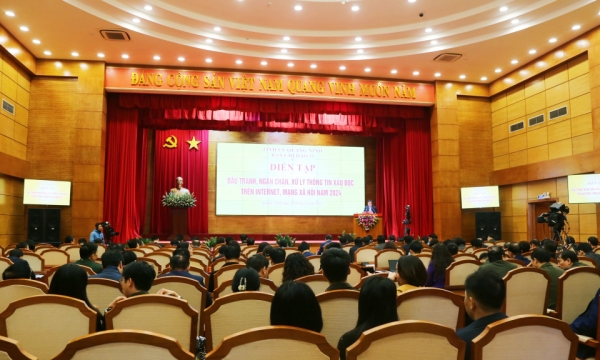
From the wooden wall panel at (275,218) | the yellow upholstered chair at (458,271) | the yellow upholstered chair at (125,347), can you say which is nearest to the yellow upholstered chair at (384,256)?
the yellow upholstered chair at (458,271)

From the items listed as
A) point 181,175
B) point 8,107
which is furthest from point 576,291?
point 181,175

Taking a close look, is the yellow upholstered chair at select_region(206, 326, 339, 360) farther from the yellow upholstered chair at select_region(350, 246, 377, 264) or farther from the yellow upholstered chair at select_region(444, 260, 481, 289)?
the yellow upholstered chair at select_region(350, 246, 377, 264)

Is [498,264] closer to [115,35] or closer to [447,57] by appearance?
[447,57]

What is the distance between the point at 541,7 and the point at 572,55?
2035mm

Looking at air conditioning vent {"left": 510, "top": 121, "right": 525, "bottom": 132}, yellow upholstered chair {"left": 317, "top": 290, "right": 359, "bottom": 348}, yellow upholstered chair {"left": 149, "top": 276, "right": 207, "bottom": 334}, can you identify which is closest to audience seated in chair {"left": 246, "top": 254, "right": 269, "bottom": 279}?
yellow upholstered chair {"left": 149, "top": 276, "right": 207, "bottom": 334}

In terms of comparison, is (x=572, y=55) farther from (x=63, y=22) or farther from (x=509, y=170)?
(x=63, y=22)

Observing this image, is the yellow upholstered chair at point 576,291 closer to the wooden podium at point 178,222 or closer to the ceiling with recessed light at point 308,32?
the ceiling with recessed light at point 308,32

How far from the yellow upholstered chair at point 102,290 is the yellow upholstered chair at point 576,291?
312 cm

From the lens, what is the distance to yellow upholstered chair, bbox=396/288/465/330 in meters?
2.52

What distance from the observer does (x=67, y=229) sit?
38.9 ft

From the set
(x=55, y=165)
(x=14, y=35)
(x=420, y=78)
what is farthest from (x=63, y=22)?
(x=420, y=78)

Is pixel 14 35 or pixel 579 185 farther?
pixel 14 35

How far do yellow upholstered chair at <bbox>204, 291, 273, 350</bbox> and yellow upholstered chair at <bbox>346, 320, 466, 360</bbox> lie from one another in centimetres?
98

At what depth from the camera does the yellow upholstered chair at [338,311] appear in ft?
8.32
